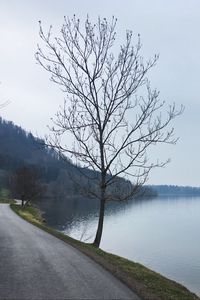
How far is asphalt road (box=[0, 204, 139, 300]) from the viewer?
1105 centimetres

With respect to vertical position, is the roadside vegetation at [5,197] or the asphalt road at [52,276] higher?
the roadside vegetation at [5,197]

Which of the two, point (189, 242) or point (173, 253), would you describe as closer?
point (173, 253)

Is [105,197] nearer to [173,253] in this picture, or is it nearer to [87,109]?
[87,109]

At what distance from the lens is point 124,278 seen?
1364 centimetres

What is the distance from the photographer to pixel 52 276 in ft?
42.9

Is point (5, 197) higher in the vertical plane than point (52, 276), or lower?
higher

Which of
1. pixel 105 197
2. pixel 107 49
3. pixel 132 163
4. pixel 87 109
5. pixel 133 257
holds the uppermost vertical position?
pixel 107 49

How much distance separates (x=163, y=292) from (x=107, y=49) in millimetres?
16276

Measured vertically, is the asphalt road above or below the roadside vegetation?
below

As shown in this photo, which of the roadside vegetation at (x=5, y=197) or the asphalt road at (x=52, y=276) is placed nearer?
the asphalt road at (x=52, y=276)

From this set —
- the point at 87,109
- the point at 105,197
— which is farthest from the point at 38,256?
the point at 87,109

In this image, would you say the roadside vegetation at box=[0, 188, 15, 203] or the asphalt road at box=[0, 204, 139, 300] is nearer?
the asphalt road at box=[0, 204, 139, 300]

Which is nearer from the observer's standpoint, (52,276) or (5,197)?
(52,276)

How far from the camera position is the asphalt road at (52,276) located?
1105 centimetres
